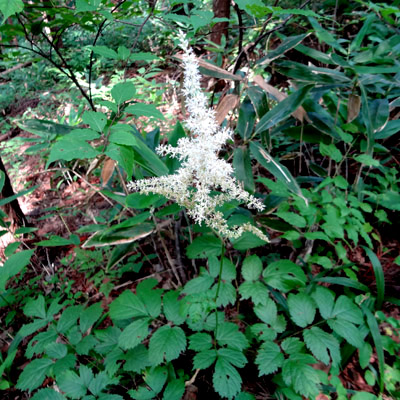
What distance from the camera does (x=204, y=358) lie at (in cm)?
120

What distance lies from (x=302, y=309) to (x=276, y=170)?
2.50 ft

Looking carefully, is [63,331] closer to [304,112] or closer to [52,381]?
[52,381]

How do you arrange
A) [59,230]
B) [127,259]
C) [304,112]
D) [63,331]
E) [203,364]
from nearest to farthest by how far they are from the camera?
[203,364]
[63,331]
[304,112]
[127,259]
[59,230]

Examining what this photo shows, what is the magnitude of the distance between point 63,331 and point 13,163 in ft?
11.1

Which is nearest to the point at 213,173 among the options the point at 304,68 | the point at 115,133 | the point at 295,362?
the point at 115,133

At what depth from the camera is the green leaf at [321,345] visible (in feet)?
3.95

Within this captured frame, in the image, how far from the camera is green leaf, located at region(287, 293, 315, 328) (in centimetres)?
131

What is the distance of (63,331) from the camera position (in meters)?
1.38

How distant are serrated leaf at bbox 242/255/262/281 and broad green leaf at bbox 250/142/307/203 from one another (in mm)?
455

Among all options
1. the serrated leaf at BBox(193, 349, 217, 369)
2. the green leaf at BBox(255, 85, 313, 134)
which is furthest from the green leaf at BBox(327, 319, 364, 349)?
the green leaf at BBox(255, 85, 313, 134)

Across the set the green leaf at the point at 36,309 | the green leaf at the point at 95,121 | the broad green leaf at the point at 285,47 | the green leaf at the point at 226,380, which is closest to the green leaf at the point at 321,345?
the green leaf at the point at 226,380

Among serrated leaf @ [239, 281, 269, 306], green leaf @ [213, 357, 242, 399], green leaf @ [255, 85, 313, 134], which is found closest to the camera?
green leaf @ [213, 357, 242, 399]

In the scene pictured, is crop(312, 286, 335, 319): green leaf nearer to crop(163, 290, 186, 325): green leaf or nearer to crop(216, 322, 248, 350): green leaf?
crop(216, 322, 248, 350): green leaf

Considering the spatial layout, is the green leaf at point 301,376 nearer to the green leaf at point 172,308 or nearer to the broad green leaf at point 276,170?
the green leaf at point 172,308
